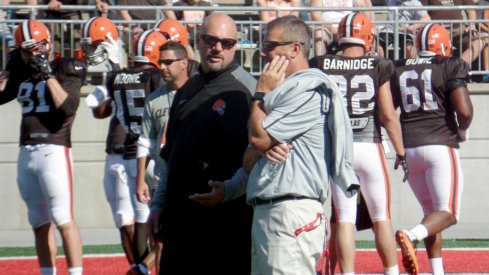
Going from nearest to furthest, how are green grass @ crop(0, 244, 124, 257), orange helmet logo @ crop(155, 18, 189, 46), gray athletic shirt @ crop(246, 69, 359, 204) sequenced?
gray athletic shirt @ crop(246, 69, 359, 204) < orange helmet logo @ crop(155, 18, 189, 46) < green grass @ crop(0, 244, 124, 257)

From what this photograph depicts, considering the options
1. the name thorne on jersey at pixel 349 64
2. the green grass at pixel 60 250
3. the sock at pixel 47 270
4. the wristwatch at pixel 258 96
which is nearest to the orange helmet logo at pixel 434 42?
the name thorne on jersey at pixel 349 64

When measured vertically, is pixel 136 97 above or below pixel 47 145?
above

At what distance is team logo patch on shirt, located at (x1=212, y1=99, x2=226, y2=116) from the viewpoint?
596 centimetres

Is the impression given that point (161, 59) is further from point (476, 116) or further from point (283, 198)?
point (476, 116)

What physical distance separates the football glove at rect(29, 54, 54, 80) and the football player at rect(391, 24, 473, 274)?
9.42 feet

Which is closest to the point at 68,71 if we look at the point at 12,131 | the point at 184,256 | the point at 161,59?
the point at 161,59

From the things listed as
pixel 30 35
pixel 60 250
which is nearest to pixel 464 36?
pixel 60 250

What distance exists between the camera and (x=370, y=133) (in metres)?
8.64

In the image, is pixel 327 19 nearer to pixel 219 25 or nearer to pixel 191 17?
pixel 191 17

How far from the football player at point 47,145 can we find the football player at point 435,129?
275 cm

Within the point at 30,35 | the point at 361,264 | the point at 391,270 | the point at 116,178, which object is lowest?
the point at 361,264

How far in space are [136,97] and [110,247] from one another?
335 cm

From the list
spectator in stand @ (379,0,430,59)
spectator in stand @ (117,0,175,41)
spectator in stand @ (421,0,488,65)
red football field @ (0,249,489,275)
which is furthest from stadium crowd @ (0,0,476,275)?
spectator in stand @ (421,0,488,65)

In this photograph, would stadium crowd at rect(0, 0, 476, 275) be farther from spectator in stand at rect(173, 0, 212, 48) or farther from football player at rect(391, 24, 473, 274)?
spectator in stand at rect(173, 0, 212, 48)
